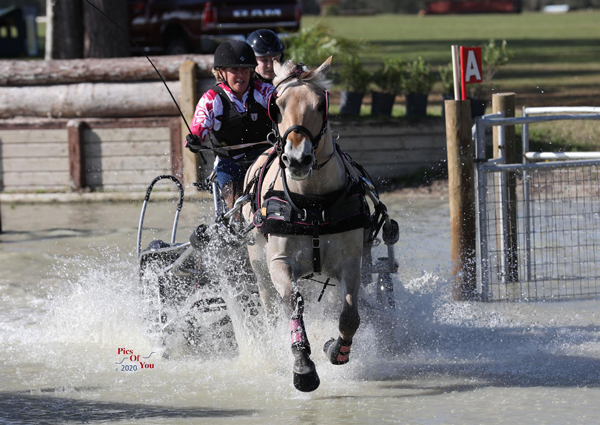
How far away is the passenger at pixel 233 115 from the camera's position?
6426 mm

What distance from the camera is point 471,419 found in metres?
5.23

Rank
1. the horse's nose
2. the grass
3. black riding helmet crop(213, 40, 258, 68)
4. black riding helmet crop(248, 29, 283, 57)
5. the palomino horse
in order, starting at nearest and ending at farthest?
1. the horse's nose
2. the palomino horse
3. black riding helmet crop(213, 40, 258, 68)
4. black riding helmet crop(248, 29, 283, 57)
5. the grass

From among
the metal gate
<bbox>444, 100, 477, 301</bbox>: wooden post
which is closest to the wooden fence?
the metal gate

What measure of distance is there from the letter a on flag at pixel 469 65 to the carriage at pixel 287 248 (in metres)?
1.93

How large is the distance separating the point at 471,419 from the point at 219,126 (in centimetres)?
275

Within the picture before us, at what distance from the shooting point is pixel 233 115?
21.7 feet

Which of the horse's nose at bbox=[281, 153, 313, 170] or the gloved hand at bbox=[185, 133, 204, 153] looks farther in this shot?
the gloved hand at bbox=[185, 133, 204, 153]

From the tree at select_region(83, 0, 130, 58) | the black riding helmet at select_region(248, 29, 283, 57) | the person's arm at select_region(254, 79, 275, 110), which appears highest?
the tree at select_region(83, 0, 130, 58)

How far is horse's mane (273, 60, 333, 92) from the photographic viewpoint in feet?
17.3

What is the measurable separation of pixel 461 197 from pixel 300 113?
3.03m

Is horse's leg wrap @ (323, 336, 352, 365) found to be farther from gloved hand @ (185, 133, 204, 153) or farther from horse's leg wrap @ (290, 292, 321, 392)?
gloved hand @ (185, 133, 204, 153)

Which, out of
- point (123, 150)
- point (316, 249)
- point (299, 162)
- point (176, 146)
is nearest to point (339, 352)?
point (316, 249)

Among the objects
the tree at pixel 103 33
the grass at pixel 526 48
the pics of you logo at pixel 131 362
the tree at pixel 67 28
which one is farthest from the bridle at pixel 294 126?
the tree at pixel 67 28

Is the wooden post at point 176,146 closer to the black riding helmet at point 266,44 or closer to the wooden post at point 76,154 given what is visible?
the wooden post at point 76,154
